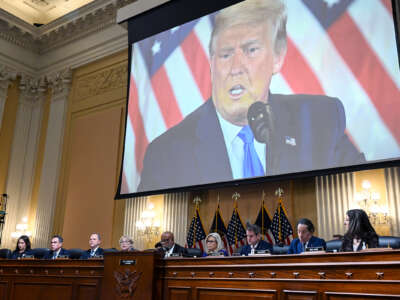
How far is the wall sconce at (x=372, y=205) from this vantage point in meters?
5.45

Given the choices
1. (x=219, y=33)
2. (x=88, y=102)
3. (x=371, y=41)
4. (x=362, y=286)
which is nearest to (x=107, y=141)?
(x=88, y=102)

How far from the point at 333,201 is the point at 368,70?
5.60 feet

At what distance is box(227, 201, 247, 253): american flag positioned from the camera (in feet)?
21.3

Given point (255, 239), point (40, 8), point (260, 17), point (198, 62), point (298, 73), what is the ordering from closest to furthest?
point (255, 239)
point (298, 73)
point (260, 17)
point (198, 62)
point (40, 8)

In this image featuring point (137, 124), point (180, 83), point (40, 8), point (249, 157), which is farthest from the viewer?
point (40, 8)

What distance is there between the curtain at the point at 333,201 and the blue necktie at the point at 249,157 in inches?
32.8

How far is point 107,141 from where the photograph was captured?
8.88 metres

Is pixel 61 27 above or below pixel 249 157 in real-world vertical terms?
above

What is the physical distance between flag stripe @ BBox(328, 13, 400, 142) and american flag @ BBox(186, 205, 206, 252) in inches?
126

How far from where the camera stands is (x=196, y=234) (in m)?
7.02

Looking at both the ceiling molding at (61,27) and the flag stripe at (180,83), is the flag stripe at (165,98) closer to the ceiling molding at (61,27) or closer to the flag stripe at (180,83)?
the flag stripe at (180,83)

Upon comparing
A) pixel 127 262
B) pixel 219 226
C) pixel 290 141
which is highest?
pixel 290 141

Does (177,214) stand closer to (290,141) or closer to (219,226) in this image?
(219,226)

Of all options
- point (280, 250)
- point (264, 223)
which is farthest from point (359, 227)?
point (264, 223)
